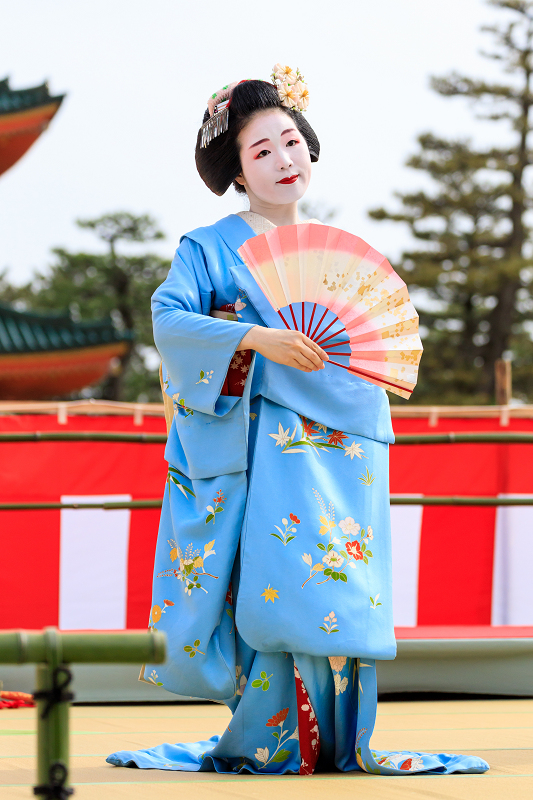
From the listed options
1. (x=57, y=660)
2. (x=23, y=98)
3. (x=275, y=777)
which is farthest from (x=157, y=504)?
(x=23, y=98)

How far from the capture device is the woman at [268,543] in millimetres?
1776

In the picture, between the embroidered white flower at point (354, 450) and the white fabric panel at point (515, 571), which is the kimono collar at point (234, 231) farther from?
the white fabric panel at point (515, 571)

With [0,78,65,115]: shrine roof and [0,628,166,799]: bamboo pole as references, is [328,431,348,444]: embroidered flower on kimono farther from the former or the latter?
A: [0,78,65,115]: shrine roof

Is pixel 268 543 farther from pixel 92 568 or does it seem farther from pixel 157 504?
pixel 92 568

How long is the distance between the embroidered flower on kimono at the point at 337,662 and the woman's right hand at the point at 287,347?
57cm

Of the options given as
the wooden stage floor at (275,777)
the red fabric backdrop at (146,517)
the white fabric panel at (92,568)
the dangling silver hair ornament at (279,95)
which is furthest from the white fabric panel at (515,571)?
the dangling silver hair ornament at (279,95)

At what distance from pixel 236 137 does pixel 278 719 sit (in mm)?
1289

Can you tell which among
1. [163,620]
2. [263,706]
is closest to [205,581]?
[163,620]

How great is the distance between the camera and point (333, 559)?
1.80 m

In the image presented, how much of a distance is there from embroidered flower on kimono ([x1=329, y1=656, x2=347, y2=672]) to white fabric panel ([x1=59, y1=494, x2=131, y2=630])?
1.75 meters

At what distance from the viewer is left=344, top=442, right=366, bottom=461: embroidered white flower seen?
1907mm

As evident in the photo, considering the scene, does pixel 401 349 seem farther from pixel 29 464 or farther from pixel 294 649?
pixel 29 464

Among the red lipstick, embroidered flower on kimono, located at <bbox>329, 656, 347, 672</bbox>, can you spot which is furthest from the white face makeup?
embroidered flower on kimono, located at <bbox>329, 656, 347, 672</bbox>

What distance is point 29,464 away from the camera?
3.52 metres
